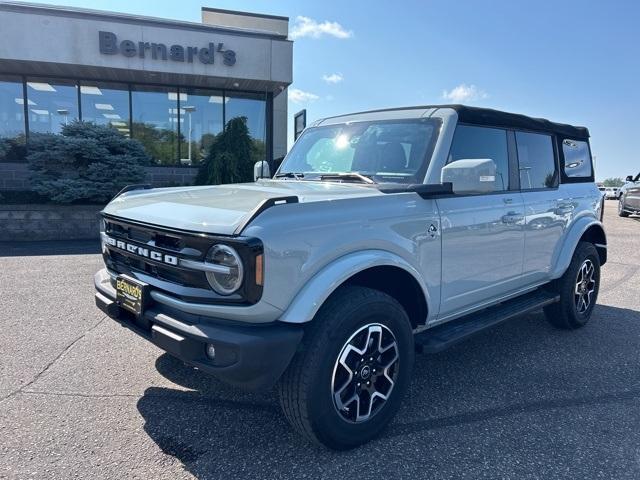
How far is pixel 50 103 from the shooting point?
519 inches

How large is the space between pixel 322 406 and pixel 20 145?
1366 centimetres

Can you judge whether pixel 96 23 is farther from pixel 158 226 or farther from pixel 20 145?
pixel 158 226

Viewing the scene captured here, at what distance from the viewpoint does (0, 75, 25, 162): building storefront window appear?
12.9m

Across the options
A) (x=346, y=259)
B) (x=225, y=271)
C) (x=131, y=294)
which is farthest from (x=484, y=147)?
(x=131, y=294)

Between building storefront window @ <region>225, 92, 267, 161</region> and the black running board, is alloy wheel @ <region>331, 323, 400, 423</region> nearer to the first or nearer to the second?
the black running board

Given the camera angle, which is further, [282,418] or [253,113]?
[253,113]

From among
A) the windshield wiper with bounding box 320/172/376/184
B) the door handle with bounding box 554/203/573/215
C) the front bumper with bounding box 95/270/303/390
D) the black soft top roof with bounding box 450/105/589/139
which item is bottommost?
the front bumper with bounding box 95/270/303/390

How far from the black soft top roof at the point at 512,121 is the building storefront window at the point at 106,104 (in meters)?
11.7

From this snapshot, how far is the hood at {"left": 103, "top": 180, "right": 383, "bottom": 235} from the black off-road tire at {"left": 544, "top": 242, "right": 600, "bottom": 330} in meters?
2.64

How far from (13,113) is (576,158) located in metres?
13.9

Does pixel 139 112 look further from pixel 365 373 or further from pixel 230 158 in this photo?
pixel 365 373

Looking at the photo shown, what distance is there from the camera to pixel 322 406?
251cm

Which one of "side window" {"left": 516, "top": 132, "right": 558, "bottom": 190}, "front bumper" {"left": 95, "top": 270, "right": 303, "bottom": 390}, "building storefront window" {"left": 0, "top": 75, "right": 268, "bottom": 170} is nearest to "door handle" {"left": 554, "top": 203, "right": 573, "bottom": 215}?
"side window" {"left": 516, "top": 132, "right": 558, "bottom": 190}

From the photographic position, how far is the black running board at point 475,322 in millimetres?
3153
